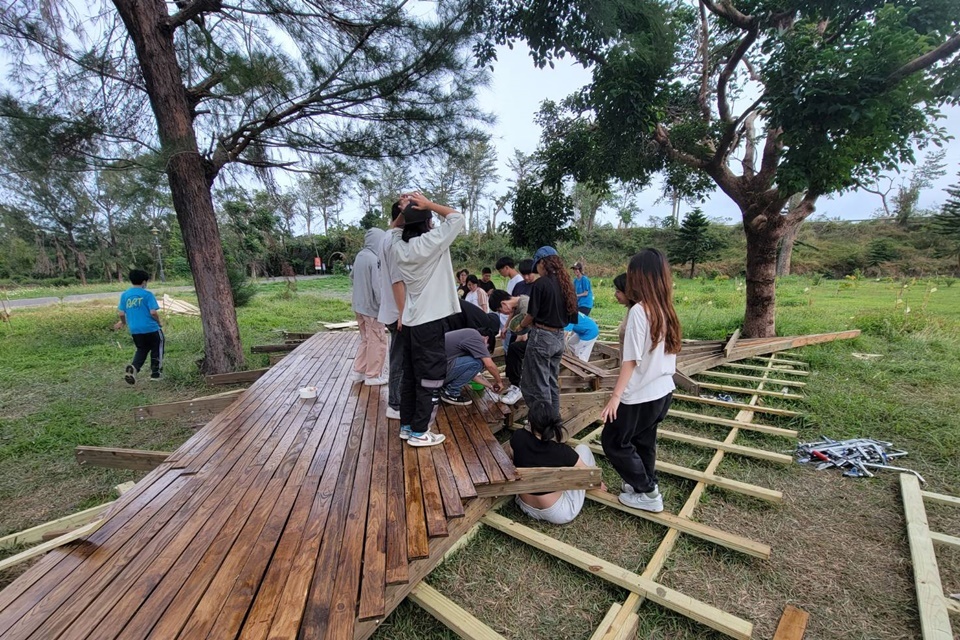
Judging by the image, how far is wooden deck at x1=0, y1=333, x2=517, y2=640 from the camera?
1426mm

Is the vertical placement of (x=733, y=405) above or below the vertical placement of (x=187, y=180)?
below

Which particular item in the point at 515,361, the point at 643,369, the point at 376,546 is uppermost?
the point at 643,369

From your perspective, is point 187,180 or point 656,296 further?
point 187,180

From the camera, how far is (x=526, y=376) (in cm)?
310

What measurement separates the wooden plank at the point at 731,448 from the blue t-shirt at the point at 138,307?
6.51 metres

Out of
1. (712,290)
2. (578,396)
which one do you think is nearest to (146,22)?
(578,396)

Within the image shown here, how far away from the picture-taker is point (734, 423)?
12.4 ft

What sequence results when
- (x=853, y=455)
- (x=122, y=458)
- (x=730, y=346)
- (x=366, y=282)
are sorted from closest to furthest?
(x=122, y=458) < (x=853, y=455) < (x=366, y=282) < (x=730, y=346)

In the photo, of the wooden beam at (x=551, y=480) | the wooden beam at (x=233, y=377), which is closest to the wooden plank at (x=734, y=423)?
the wooden beam at (x=551, y=480)

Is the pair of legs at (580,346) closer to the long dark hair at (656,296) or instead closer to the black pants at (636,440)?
the black pants at (636,440)

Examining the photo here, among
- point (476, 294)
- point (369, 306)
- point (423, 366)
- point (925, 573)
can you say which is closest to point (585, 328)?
point (476, 294)

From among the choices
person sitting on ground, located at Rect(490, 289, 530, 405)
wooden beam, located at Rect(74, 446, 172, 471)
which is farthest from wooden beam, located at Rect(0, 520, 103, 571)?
person sitting on ground, located at Rect(490, 289, 530, 405)

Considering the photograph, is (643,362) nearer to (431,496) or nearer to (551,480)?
(551,480)

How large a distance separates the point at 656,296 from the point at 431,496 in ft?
5.67
